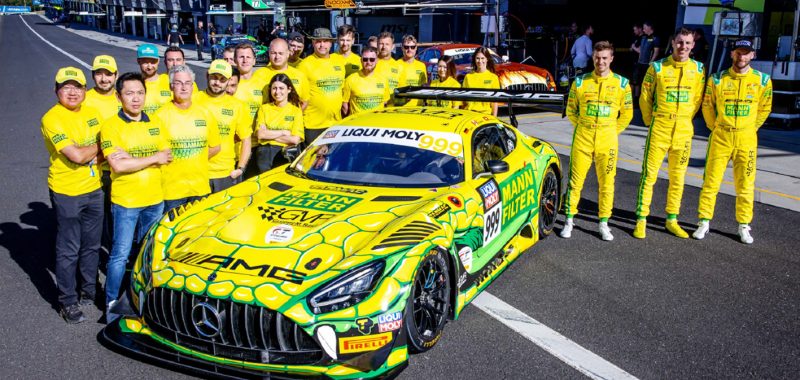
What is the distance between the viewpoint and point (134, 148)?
497 centimetres

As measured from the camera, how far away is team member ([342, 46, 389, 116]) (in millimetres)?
8273

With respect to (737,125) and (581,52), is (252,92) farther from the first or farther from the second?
(581,52)

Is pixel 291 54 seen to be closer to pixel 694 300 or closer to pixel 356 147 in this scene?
pixel 356 147

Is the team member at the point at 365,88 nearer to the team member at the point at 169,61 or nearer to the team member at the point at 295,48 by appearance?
the team member at the point at 295,48

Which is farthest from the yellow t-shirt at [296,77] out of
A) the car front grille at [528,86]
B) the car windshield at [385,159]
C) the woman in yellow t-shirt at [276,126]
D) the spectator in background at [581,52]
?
the spectator in background at [581,52]

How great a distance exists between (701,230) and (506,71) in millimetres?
8521

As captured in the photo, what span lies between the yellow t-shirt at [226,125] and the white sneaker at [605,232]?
3.64 metres

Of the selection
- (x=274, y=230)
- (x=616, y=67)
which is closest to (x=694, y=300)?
(x=274, y=230)

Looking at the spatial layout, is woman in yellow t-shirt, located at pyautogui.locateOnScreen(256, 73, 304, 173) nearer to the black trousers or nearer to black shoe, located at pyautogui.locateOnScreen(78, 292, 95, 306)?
the black trousers

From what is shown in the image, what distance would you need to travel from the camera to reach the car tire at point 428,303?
420 centimetres

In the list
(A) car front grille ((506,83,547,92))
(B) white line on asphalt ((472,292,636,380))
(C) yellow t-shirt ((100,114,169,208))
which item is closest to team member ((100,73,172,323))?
(C) yellow t-shirt ((100,114,169,208))

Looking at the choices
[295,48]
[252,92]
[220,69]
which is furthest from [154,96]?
[295,48]

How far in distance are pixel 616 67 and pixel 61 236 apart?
2091cm

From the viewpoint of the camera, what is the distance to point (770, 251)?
665 cm
